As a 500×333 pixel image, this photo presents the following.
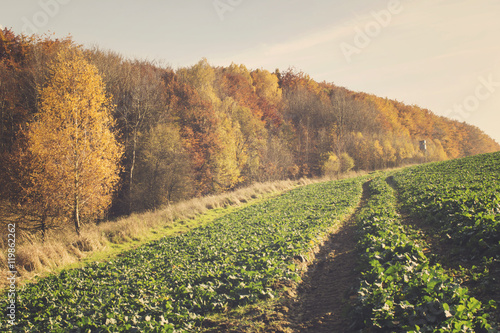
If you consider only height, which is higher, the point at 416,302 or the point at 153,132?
the point at 153,132

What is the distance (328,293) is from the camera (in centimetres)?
879

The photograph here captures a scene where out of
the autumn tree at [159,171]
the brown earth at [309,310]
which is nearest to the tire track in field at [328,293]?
the brown earth at [309,310]

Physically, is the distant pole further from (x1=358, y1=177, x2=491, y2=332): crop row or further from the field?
(x1=358, y1=177, x2=491, y2=332): crop row

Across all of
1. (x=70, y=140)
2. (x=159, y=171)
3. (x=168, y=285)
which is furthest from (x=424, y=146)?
(x=168, y=285)

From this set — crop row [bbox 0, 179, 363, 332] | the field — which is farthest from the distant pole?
crop row [bbox 0, 179, 363, 332]

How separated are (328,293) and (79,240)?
15427 mm

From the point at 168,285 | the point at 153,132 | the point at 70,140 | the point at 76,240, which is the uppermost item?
the point at 153,132

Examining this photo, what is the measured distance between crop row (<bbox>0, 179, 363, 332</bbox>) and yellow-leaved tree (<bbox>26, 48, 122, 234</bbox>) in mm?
8574

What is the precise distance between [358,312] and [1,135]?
121 ft

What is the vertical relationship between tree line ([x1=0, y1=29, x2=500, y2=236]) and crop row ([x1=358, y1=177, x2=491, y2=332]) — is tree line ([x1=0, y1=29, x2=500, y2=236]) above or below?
above

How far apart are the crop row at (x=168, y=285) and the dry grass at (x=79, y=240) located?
7.06ft

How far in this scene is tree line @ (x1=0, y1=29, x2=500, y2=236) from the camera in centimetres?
2122

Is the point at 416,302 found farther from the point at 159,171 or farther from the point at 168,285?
the point at 159,171

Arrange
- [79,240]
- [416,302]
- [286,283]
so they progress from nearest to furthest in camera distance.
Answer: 1. [416,302]
2. [286,283]
3. [79,240]
